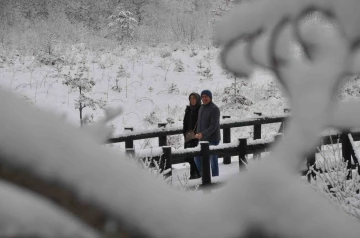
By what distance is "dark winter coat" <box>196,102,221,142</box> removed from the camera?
18.1 feet

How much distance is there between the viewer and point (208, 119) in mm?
5594

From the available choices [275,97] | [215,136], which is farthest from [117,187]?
[275,97]

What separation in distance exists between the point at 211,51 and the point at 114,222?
16114mm

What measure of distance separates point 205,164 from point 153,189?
449 centimetres

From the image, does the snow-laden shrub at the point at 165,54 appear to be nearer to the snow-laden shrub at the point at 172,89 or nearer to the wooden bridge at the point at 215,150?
the snow-laden shrub at the point at 172,89

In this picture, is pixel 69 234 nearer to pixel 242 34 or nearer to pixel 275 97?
pixel 242 34

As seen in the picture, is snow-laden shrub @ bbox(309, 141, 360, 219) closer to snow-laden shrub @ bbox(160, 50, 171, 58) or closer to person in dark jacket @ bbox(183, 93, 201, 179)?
person in dark jacket @ bbox(183, 93, 201, 179)

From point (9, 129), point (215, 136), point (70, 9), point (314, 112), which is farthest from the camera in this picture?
point (70, 9)

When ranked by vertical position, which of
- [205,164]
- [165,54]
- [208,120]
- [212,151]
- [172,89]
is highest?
[165,54]

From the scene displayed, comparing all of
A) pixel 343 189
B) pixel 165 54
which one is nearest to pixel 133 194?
pixel 343 189

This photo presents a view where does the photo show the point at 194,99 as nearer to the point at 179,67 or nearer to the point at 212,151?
the point at 212,151

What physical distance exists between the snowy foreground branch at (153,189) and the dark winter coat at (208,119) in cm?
486

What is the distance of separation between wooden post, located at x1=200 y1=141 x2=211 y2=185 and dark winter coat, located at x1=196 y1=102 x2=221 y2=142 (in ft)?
1.99

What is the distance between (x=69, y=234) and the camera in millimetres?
526
